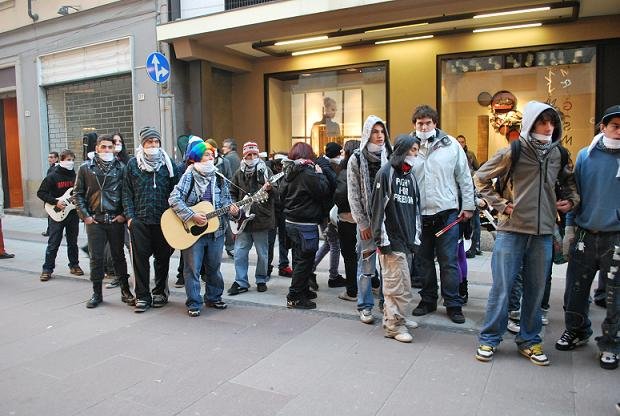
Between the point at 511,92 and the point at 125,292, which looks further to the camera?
the point at 511,92

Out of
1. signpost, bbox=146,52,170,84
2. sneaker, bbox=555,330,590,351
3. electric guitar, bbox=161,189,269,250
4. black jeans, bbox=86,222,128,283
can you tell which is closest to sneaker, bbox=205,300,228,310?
electric guitar, bbox=161,189,269,250

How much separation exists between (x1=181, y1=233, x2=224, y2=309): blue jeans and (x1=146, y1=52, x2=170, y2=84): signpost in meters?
4.77

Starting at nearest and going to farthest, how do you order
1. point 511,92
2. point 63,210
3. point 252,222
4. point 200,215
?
point 200,215
point 252,222
point 63,210
point 511,92

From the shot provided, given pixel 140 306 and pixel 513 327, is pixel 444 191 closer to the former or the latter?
pixel 513 327

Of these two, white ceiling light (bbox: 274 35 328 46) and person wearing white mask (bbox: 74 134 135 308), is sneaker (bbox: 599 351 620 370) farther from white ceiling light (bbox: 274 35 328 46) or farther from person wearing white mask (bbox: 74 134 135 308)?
white ceiling light (bbox: 274 35 328 46)

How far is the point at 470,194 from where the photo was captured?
5.25 metres

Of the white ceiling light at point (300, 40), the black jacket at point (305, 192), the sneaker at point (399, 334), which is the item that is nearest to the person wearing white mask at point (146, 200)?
the black jacket at point (305, 192)

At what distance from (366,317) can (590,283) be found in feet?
6.67

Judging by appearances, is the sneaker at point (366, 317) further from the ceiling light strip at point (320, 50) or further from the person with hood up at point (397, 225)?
the ceiling light strip at point (320, 50)

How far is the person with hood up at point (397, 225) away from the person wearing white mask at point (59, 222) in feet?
17.0

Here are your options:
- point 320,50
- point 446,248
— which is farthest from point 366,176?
point 320,50

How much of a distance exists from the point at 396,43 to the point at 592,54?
3.71 m

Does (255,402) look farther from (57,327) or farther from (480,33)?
(480,33)

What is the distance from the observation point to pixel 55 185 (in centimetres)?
786
